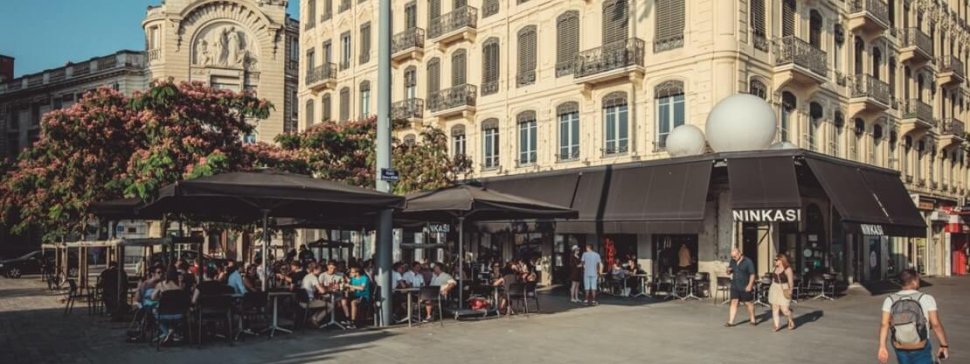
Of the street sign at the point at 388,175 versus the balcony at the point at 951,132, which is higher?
the balcony at the point at 951,132

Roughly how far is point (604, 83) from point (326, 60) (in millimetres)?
19040

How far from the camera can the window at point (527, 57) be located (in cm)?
2848

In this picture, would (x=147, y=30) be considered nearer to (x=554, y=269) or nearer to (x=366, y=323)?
(x=554, y=269)

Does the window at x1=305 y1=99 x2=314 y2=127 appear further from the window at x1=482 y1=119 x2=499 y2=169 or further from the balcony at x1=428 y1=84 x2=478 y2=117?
the window at x1=482 y1=119 x2=499 y2=169

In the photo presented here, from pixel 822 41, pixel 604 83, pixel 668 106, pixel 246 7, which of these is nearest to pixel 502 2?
pixel 604 83

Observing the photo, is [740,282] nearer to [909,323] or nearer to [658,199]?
[658,199]

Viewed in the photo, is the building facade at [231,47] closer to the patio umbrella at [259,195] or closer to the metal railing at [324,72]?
the metal railing at [324,72]

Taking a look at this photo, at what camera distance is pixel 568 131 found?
2723 cm

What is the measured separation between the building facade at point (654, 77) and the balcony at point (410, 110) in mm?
93

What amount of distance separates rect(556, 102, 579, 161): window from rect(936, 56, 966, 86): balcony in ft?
69.9

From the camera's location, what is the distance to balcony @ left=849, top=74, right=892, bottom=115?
92.6ft

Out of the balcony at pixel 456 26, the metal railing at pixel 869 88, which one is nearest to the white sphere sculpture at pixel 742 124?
the metal railing at pixel 869 88

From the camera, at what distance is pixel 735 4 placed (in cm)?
2283

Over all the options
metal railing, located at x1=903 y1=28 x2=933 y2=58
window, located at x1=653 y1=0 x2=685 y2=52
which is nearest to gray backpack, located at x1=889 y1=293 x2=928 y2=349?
window, located at x1=653 y1=0 x2=685 y2=52
